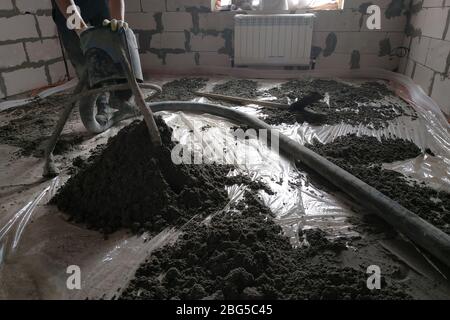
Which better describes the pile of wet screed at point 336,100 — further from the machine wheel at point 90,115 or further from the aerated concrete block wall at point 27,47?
the aerated concrete block wall at point 27,47

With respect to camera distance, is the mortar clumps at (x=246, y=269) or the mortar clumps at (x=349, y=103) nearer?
the mortar clumps at (x=246, y=269)

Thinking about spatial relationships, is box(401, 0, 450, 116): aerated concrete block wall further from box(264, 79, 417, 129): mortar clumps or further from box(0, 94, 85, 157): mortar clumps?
box(0, 94, 85, 157): mortar clumps

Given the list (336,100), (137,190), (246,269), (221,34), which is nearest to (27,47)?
(221,34)

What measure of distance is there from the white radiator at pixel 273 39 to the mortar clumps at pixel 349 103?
0.45 meters

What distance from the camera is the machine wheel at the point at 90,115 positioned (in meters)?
2.33

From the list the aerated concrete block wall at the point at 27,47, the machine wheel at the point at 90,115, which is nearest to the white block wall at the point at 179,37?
the aerated concrete block wall at the point at 27,47

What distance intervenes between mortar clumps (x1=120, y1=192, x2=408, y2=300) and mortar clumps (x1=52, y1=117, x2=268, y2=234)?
0.56ft

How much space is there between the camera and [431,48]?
3.15 m

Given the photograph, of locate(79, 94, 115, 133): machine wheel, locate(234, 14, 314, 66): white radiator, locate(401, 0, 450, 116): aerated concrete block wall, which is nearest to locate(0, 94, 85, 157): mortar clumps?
locate(79, 94, 115, 133): machine wheel

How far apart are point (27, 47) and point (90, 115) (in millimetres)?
1981

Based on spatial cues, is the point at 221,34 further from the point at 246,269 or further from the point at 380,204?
the point at 246,269

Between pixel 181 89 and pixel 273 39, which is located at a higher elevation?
pixel 273 39

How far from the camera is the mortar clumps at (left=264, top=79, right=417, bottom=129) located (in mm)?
2689
